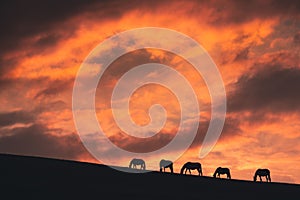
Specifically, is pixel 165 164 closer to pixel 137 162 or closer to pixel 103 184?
pixel 137 162

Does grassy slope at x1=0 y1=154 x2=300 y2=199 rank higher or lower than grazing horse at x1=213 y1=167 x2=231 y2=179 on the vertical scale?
lower

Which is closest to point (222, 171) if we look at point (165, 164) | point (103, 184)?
point (165, 164)

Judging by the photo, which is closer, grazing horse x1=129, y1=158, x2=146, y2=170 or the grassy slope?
the grassy slope

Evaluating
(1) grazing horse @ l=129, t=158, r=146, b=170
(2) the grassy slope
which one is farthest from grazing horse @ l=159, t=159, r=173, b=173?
(2) the grassy slope

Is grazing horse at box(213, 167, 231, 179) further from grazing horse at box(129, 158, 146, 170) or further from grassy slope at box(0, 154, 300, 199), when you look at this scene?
grassy slope at box(0, 154, 300, 199)

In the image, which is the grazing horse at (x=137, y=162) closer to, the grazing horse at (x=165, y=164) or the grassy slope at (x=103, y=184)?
the grazing horse at (x=165, y=164)

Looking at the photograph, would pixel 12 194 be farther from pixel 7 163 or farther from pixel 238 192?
pixel 238 192

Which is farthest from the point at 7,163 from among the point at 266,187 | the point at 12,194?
the point at 266,187

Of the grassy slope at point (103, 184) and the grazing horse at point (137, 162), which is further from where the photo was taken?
the grazing horse at point (137, 162)

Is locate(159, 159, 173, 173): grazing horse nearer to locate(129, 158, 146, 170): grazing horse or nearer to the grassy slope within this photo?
locate(129, 158, 146, 170): grazing horse

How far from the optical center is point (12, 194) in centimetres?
2756

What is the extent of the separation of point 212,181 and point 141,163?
1333 cm

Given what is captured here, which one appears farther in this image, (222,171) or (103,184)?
(222,171)

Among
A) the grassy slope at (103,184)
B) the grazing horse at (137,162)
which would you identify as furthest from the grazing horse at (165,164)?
the grassy slope at (103,184)
